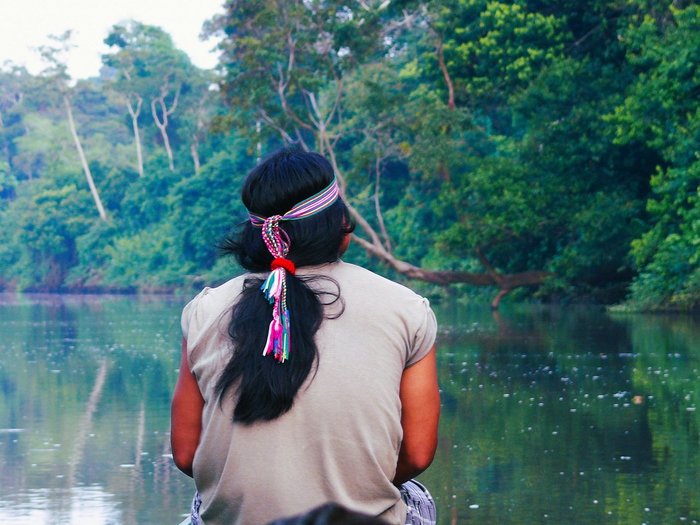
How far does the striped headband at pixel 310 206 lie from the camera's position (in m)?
2.62

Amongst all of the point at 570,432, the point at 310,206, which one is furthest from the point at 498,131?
the point at 310,206

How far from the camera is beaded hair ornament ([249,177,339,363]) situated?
8.23 ft

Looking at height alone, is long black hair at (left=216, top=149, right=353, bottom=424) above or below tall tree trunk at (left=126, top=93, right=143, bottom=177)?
below

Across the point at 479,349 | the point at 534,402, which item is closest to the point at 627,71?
the point at 479,349

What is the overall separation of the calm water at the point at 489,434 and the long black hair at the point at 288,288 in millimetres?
3625

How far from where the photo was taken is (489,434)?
906cm

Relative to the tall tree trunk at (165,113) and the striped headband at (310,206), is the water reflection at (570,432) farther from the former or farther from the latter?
the tall tree trunk at (165,113)

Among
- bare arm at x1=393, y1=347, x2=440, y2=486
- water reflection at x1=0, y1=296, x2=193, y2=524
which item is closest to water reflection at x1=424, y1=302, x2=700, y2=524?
water reflection at x1=0, y1=296, x2=193, y2=524

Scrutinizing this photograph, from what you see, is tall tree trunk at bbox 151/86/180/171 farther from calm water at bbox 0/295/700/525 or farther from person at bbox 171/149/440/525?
person at bbox 171/149/440/525

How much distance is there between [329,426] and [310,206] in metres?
0.46

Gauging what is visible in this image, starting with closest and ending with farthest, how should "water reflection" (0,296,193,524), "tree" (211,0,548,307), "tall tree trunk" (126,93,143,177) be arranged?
"water reflection" (0,296,193,524), "tree" (211,0,548,307), "tall tree trunk" (126,93,143,177)

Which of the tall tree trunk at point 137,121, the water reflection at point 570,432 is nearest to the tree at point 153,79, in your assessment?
the tall tree trunk at point 137,121

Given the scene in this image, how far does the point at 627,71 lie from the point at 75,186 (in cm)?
4160

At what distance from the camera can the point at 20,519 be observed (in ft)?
20.5
